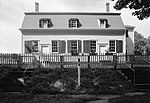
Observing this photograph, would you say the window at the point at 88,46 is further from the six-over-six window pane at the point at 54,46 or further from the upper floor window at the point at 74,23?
the six-over-six window pane at the point at 54,46

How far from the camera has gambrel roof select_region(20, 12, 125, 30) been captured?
23875 mm

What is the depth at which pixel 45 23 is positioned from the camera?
78.5 feet

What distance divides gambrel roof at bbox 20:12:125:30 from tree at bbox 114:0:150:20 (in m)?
14.8

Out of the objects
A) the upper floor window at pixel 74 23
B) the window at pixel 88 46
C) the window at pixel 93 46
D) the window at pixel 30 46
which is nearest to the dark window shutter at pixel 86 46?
the window at pixel 88 46

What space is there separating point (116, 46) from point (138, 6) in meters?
15.2

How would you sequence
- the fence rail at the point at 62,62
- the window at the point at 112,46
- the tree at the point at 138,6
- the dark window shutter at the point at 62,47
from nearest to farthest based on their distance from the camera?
the tree at the point at 138,6
the fence rail at the point at 62,62
the dark window shutter at the point at 62,47
the window at the point at 112,46

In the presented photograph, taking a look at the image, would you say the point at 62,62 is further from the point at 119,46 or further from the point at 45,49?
the point at 119,46

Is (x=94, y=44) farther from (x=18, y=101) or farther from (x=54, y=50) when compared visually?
(x=18, y=101)

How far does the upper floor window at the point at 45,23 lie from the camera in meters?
23.8

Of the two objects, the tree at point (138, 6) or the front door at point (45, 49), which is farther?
the front door at point (45, 49)

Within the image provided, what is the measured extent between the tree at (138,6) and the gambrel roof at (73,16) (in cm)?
1477

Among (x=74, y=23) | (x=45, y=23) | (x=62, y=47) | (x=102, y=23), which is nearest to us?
(x=62, y=47)

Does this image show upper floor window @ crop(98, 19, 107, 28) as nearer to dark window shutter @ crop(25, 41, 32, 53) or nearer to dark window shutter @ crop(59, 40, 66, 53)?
dark window shutter @ crop(59, 40, 66, 53)

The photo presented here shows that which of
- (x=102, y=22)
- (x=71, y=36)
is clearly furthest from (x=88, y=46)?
(x=102, y=22)
